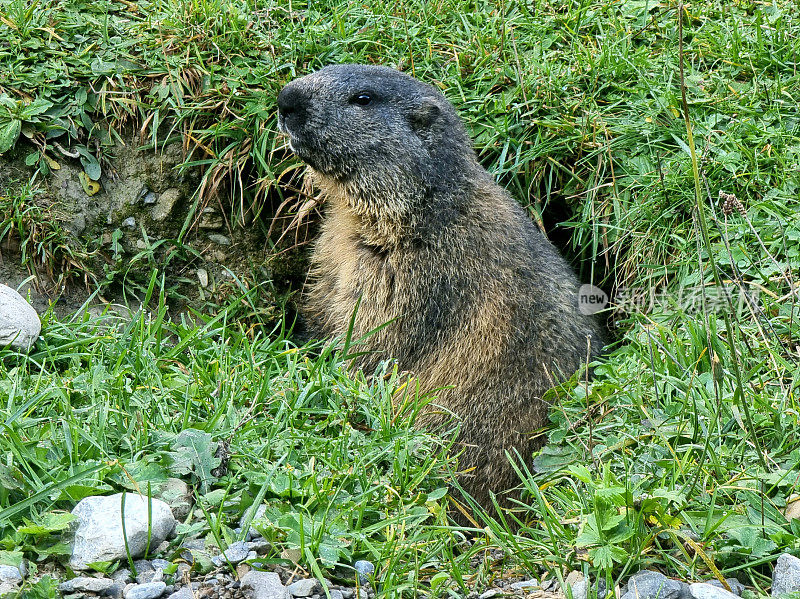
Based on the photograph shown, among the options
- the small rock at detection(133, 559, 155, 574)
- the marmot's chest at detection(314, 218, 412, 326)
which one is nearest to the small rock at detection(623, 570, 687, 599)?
the small rock at detection(133, 559, 155, 574)

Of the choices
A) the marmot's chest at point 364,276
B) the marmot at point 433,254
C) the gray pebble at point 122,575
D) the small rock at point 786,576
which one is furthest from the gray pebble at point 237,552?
the marmot's chest at point 364,276

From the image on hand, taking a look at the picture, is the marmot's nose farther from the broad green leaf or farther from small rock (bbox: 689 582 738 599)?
small rock (bbox: 689 582 738 599)

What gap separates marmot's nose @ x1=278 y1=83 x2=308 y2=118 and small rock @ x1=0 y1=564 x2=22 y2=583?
2.81 metres

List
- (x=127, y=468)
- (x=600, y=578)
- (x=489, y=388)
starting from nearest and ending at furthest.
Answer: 1. (x=600, y=578)
2. (x=127, y=468)
3. (x=489, y=388)

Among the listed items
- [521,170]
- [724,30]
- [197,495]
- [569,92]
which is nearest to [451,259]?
[521,170]

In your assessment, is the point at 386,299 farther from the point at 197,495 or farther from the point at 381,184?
the point at 197,495

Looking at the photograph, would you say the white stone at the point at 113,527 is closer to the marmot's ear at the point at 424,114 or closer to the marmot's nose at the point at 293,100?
the marmot's nose at the point at 293,100

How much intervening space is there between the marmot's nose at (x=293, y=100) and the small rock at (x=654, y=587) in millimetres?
2966

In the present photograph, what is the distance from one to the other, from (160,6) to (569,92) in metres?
2.66

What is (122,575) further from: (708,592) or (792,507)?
(792,507)

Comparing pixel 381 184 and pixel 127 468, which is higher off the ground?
pixel 381 184

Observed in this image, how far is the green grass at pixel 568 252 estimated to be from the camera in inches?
106

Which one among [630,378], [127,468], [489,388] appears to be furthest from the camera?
[489,388]

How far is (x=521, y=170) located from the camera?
5.40 m
